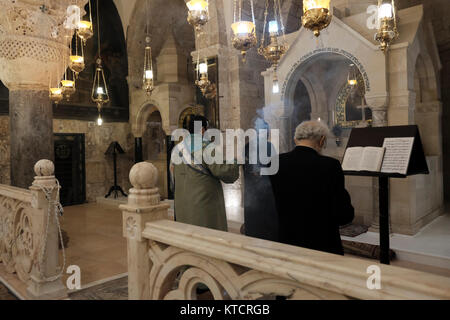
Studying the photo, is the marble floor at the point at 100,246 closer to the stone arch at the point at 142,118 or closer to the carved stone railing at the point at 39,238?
the carved stone railing at the point at 39,238

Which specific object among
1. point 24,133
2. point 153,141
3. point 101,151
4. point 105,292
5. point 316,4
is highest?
point 316,4


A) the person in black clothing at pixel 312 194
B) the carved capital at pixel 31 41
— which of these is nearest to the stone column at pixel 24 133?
the carved capital at pixel 31 41

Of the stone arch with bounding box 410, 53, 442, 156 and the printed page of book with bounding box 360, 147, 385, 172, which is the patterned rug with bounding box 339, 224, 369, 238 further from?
the printed page of book with bounding box 360, 147, 385, 172

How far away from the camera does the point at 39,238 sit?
3.46 meters

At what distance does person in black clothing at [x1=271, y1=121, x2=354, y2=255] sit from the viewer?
6.83ft

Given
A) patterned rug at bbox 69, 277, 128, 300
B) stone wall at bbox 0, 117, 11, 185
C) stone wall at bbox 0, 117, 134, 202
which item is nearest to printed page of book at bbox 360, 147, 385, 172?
patterned rug at bbox 69, 277, 128, 300

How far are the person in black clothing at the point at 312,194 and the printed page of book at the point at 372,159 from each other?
1.07 metres

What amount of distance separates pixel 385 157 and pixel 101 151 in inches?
405

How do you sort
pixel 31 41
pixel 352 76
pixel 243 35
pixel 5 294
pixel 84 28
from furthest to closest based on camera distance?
pixel 352 76 < pixel 84 28 < pixel 31 41 < pixel 243 35 < pixel 5 294

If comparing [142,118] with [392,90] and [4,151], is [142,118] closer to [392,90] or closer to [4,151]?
[4,151]

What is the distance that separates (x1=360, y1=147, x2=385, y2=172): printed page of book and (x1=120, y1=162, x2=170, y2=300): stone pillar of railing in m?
2.03

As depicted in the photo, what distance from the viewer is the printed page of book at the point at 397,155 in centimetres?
284

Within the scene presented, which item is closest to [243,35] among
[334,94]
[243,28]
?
[243,28]
